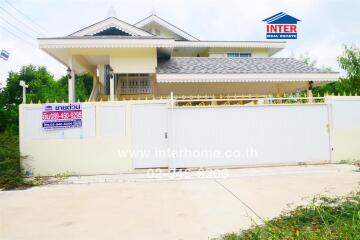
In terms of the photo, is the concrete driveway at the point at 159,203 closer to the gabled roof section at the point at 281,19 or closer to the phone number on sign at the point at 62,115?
the phone number on sign at the point at 62,115

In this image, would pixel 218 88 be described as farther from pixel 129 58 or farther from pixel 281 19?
pixel 129 58

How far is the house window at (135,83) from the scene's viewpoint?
1343 centimetres

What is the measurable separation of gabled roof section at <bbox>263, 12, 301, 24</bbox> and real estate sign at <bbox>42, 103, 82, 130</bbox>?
9.29 metres

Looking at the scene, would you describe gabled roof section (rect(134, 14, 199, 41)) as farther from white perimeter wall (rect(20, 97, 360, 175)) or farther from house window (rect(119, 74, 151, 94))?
white perimeter wall (rect(20, 97, 360, 175))

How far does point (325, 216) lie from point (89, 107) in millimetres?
6185

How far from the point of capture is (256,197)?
5.01 meters

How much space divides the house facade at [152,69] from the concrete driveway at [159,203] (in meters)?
5.56

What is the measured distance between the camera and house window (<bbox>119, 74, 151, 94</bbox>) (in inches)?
529

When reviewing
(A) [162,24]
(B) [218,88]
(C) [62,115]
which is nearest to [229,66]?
(B) [218,88]

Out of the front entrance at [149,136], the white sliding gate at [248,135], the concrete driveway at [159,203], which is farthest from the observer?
the white sliding gate at [248,135]

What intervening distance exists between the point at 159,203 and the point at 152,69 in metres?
7.87

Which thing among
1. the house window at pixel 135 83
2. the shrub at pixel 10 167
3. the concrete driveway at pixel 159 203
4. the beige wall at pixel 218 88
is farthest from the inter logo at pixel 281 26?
the shrub at pixel 10 167

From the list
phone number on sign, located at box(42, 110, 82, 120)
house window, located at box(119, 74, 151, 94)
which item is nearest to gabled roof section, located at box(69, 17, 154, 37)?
house window, located at box(119, 74, 151, 94)

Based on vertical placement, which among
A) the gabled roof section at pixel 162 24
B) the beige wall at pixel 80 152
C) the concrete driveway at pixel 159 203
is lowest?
the concrete driveway at pixel 159 203
